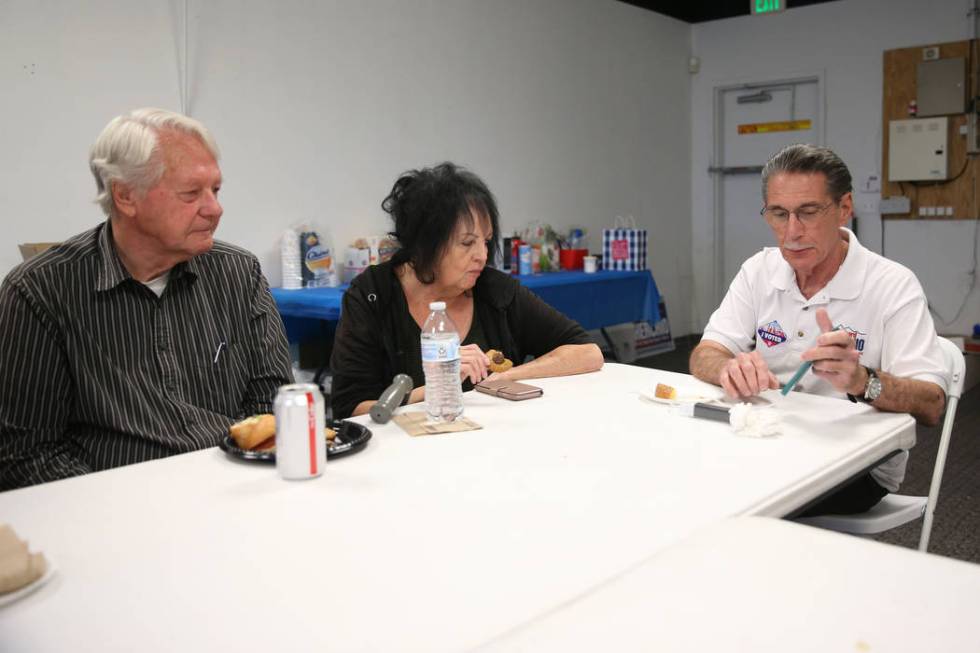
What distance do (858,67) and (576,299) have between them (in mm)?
3343

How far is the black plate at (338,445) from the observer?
1.50 m

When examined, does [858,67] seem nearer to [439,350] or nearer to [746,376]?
[746,376]

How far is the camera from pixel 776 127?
23.7 feet

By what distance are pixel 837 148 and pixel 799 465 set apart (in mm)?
6081

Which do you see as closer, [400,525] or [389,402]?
[400,525]

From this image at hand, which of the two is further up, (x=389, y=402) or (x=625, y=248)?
(x=625, y=248)

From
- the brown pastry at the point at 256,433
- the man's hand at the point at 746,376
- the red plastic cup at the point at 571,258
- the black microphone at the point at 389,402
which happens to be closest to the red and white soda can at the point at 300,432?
the brown pastry at the point at 256,433

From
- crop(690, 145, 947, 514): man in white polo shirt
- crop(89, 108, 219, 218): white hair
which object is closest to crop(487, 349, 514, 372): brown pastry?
crop(690, 145, 947, 514): man in white polo shirt

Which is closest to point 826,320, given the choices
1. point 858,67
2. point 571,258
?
point 571,258

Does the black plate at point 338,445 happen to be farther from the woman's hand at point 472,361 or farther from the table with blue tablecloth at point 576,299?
the table with blue tablecloth at point 576,299

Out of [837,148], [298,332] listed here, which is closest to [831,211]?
[298,332]

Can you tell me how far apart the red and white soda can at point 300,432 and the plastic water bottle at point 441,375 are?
1.34 ft

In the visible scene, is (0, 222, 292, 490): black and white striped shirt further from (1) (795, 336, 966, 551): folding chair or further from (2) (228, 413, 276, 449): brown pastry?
(1) (795, 336, 966, 551): folding chair

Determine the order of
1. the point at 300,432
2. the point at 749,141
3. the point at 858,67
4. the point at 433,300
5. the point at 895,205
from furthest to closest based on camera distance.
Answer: the point at 749,141 < the point at 858,67 < the point at 895,205 < the point at 433,300 < the point at 300,432
